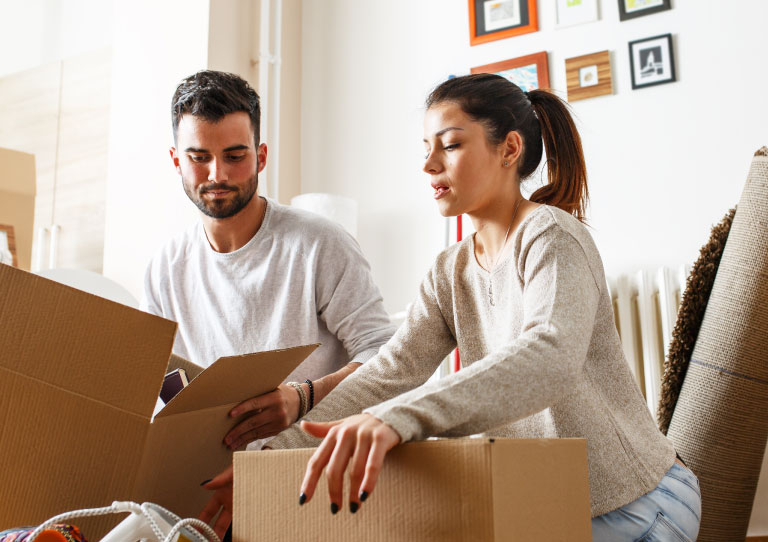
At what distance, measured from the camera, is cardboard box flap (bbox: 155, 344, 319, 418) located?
82cm

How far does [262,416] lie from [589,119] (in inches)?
65.6

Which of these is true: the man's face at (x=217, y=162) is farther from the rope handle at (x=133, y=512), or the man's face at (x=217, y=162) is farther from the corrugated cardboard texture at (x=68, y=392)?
the rope handle at (x=133, y=512)

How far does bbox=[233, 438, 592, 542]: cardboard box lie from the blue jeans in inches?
6.9

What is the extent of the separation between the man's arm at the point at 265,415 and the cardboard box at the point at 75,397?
0.16 meters

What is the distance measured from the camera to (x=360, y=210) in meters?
2.63

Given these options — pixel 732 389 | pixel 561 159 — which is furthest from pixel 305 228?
pixel 732 389

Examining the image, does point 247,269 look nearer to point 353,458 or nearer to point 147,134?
point 353,458

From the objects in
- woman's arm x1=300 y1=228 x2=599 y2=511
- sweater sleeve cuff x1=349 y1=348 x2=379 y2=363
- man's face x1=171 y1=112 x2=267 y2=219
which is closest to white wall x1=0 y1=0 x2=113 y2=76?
man's face x1=171 y1=112 x2=267 y2=219

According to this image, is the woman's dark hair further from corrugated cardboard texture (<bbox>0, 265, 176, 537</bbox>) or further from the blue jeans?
corrugated cardboard texture (<bbox>0, 265, 176, 537</bbox>)

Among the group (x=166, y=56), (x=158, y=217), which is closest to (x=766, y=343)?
(x=158, y=217)

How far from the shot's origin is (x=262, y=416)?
1012mm

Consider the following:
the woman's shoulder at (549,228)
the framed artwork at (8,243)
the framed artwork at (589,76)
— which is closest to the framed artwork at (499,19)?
the framed artwork at (589,76)

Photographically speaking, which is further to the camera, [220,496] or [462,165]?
[462,165]

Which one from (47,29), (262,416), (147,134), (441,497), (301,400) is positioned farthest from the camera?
(47,29)
